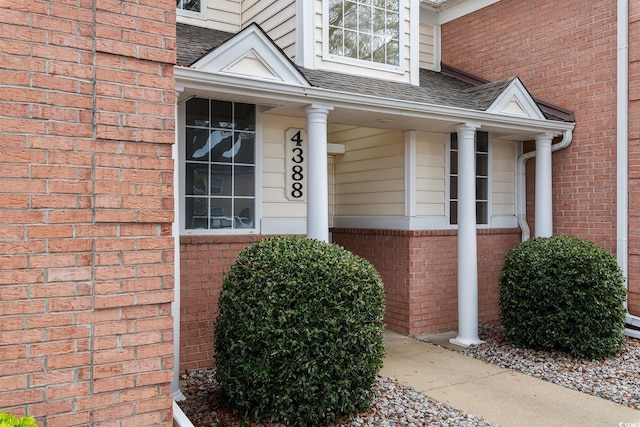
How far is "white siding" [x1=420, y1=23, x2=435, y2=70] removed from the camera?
29.4ft

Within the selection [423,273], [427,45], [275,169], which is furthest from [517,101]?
[275,169]

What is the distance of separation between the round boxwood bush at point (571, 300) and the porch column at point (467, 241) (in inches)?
21.6

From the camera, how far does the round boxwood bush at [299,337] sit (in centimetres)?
367

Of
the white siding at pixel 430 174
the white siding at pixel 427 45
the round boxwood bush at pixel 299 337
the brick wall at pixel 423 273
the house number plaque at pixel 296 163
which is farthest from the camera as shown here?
the white siding at pixel 427 45

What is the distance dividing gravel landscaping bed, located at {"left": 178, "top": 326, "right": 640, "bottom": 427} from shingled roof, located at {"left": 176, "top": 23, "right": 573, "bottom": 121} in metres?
3.06

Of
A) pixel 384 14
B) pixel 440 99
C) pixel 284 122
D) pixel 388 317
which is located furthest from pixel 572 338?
pixel 384 14

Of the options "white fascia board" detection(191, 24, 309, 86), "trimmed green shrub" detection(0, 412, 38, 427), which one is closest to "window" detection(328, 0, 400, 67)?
"white fascia board" detection(191, 24, 309, 86)

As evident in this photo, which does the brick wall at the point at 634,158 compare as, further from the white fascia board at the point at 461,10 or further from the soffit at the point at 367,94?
the white fascia board at the point at 461,10

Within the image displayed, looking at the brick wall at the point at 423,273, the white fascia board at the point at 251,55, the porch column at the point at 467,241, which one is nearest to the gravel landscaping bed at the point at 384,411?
the porch column at the point at 467,241

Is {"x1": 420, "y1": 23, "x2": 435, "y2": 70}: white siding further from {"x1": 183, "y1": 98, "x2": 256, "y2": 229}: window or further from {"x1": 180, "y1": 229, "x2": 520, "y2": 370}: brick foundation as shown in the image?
{"x1": 183, "y1": 98, "x2": 256, "y2": 229}: window

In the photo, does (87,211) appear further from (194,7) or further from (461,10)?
(461,10)

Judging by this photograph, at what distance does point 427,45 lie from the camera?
356 inches

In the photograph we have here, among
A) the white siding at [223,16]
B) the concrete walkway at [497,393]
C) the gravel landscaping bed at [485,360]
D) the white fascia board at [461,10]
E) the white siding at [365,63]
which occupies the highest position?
the white fascia board at [461,10]

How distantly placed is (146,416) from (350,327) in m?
1.73
